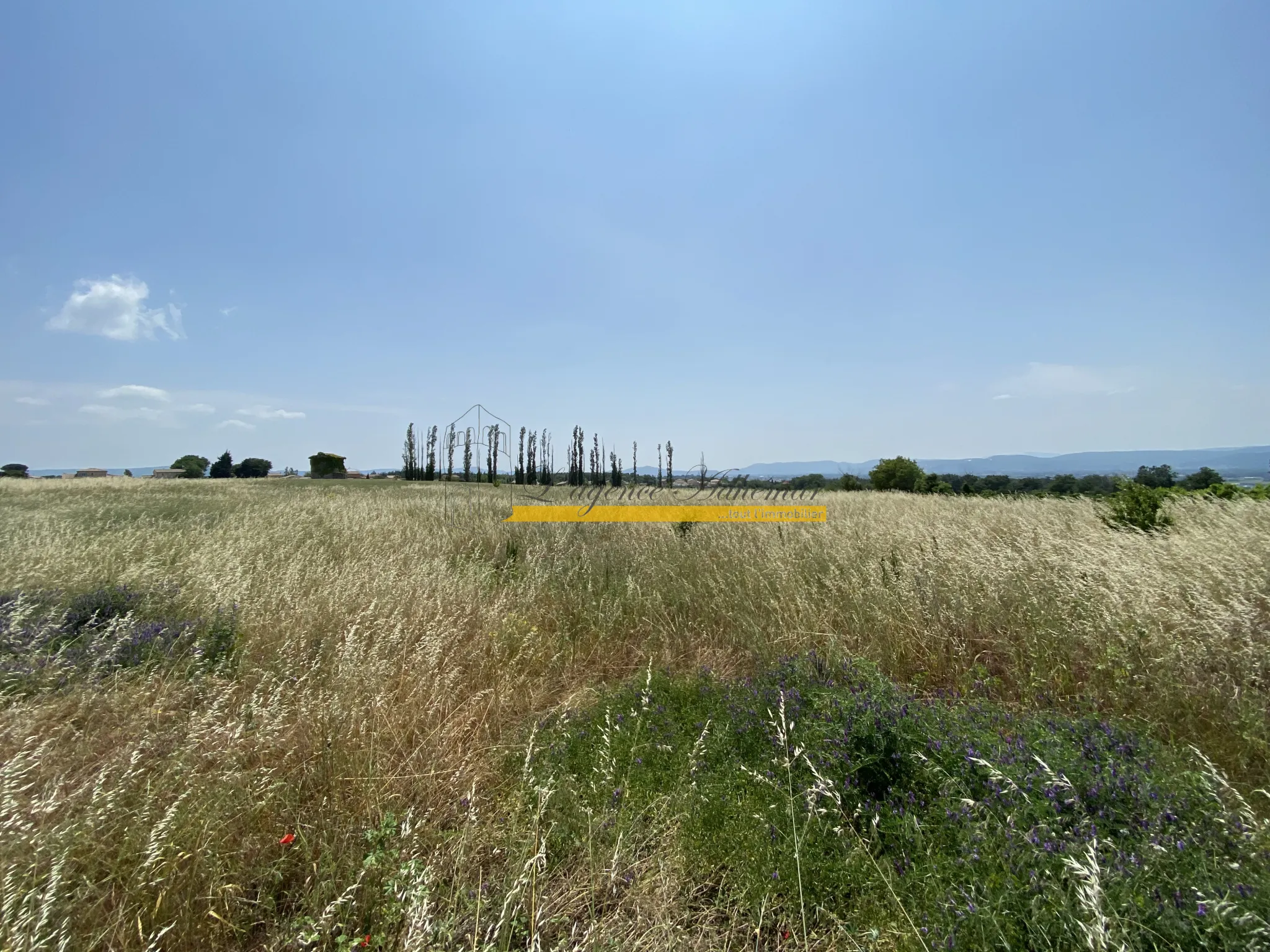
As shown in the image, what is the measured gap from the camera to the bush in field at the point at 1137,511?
6.20 metres

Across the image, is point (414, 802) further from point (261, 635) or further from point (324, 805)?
point (261, 635)

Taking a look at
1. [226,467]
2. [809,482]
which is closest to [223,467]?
[226,467]

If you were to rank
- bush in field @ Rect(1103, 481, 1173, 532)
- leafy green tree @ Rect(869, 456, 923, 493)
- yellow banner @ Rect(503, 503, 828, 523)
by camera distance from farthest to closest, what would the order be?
leafy green tree @ Rect(869, 456, 923, 493)
yellow banner @ Rect(503, 503, 828, 523)
bush in field @ Rect(1103, 481, 1173, 532)

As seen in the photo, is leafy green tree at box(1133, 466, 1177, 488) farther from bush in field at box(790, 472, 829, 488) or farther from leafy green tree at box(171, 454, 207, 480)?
leafy green tree at box(171, 454, 207, 480)

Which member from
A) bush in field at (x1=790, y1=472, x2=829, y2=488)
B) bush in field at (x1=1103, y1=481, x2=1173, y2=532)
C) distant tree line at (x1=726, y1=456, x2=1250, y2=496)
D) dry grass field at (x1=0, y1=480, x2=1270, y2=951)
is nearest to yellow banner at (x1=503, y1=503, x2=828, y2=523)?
dry grass field at (x1=0, y1=480, x2=1270, y2=951)

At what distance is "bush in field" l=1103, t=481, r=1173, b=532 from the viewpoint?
6.20m

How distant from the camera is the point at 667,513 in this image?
9.78 m

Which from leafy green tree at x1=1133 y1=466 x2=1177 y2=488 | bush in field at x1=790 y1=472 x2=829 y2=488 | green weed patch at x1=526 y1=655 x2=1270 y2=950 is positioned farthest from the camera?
bush in field at x1=790 y1=472 x2=829 y2=488

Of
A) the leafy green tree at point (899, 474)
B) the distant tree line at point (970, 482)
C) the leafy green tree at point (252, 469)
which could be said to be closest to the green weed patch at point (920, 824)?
the distant tree line at point (970, 482)

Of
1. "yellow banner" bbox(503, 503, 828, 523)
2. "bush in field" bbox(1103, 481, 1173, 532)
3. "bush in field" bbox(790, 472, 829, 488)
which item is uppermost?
"bush in field" bbox(790, 472, 829, 488)

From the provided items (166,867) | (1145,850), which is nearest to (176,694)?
(166,867)

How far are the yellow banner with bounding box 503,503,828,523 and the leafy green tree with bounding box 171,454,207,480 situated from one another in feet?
196

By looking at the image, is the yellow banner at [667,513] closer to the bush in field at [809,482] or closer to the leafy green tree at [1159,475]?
the bush in field at [809,482]

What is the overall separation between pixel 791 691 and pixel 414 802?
217cm
